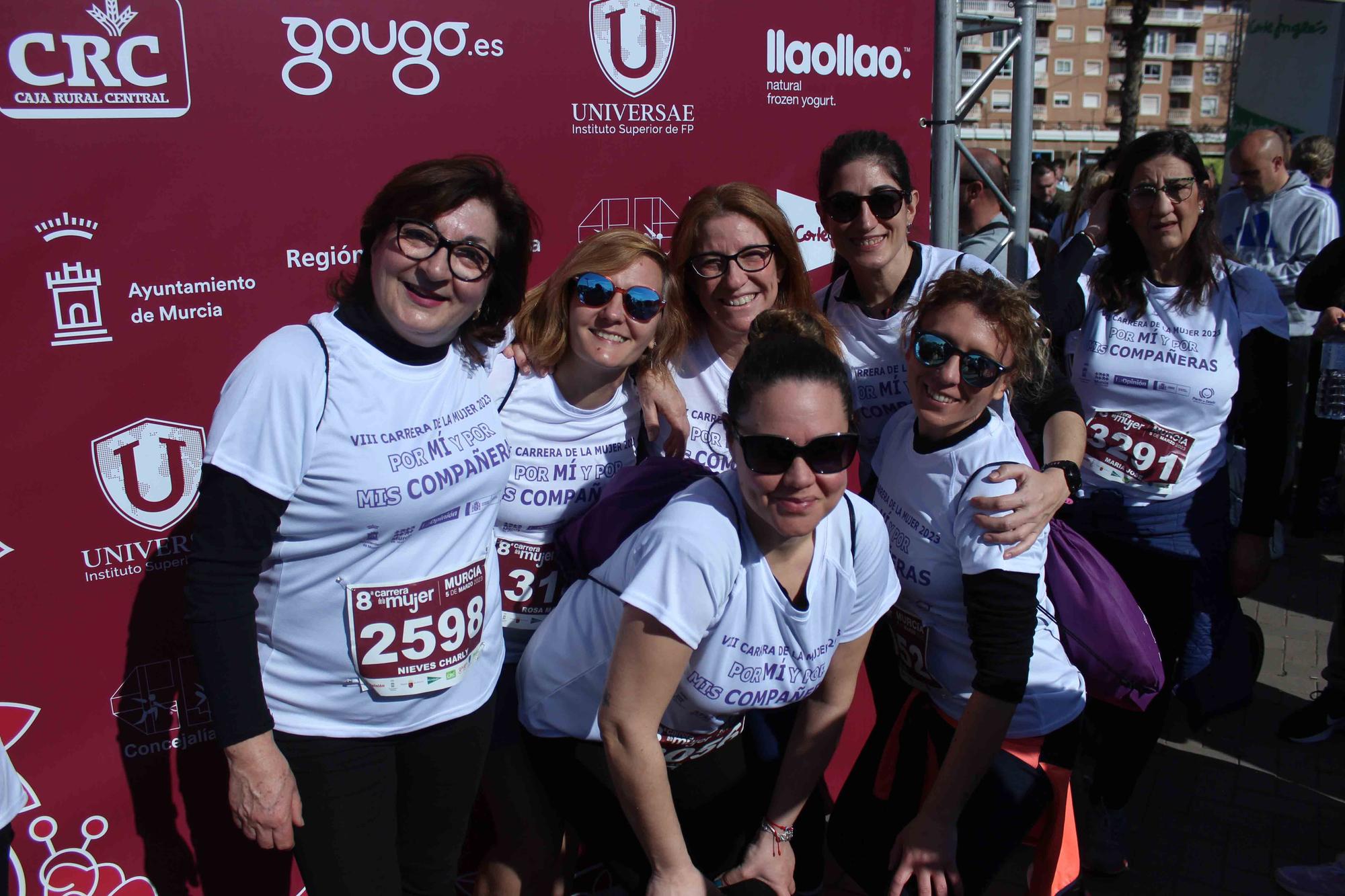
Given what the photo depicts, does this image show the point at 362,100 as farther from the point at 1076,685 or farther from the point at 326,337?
the point at 1076,685

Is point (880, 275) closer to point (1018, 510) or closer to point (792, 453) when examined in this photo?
point (1018, 510)

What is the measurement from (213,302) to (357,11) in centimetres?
85

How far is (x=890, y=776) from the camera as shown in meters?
2.31

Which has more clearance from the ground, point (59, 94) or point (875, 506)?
point (59, 94)

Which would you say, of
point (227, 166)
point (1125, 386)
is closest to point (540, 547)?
point (227, 166)

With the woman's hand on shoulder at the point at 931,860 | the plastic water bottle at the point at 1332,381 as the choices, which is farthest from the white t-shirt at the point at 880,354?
the plastic water bottle at the point at 1332,381

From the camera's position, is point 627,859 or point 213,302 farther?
point 213,302

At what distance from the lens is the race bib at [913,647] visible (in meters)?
2.25

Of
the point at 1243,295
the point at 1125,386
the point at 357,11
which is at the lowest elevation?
the point at 1125,386

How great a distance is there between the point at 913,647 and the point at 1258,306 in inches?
61.1

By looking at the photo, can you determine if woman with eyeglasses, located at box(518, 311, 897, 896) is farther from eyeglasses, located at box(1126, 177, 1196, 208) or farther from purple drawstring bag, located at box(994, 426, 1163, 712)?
eyeglasses, located at box(1126, 177, 1196, 208)

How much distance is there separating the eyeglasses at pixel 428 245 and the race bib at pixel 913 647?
1.26 m

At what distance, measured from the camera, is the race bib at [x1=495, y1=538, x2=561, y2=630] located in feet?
7.75

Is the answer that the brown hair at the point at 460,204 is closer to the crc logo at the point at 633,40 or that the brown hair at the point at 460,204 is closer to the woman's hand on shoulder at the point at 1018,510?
the crc logo at the point at 633,40
